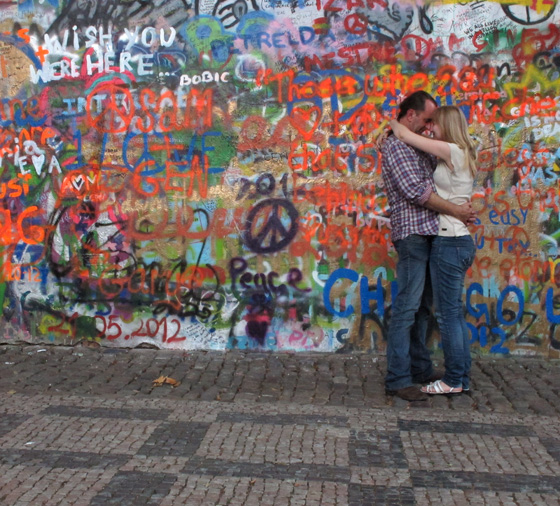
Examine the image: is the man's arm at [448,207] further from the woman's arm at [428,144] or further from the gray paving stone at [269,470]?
the gray paving stone at [269,470]

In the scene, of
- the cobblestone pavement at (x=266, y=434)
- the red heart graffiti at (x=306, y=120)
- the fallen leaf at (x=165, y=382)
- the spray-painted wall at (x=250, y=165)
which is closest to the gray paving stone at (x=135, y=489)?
the cobblestone pavement at (x=266, y=434)

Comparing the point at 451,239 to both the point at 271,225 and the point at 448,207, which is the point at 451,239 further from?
the point at 271,225

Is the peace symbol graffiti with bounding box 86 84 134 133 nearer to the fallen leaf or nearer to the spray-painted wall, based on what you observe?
the spray-painted wall

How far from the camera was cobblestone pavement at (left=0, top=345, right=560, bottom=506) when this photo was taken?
158 inches

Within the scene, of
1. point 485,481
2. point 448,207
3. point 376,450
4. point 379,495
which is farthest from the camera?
point 448,207

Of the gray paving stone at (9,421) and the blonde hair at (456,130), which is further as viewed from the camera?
the blonde hair at (456,130)

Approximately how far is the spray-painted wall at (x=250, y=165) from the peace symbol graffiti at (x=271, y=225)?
0.02m

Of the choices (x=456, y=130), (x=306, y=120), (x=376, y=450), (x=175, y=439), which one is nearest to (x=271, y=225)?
(x=306, y=120)

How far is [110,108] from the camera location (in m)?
6.73

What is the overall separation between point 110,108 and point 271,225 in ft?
5.42

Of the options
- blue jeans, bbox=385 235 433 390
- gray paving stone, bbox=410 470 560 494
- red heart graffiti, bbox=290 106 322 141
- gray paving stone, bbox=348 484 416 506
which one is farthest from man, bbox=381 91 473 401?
gray paving stone, bbox=348 484 416 506

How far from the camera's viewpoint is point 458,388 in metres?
5.57

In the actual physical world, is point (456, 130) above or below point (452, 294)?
above

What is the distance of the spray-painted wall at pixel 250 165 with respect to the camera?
20.9ft
